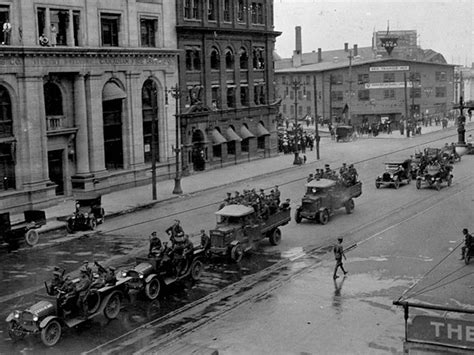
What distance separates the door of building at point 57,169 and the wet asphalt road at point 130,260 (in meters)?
7.31

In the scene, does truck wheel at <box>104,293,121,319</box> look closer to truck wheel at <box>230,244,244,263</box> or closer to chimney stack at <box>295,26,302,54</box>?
truck wheel at <box>230,244,244,263</box>

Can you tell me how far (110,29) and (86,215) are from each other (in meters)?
16.9

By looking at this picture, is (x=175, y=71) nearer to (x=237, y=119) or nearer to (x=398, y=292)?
(x=237, y=119)

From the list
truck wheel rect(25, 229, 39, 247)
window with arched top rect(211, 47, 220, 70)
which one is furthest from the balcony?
window with arched top rect(211, 47, 220, 70)

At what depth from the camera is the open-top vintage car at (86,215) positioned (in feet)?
111

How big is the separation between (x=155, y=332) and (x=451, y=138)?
65.3 m

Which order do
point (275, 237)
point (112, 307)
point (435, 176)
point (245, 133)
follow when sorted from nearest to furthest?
point (112, 307) → point (275, 237) → point (435, 176) → point (245, 133)

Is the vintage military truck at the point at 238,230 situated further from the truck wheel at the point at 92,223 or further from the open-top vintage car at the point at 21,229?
the open-top vintage car at the point at 21,229

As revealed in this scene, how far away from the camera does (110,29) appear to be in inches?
1833

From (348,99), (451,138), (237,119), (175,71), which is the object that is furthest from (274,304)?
(348,99)

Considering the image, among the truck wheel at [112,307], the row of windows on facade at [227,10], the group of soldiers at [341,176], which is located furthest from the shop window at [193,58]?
the truck wheel at [112,307]

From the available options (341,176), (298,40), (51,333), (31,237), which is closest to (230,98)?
(341,176)

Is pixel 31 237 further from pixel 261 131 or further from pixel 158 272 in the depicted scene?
pixel 261 131

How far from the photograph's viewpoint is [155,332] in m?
19.6
